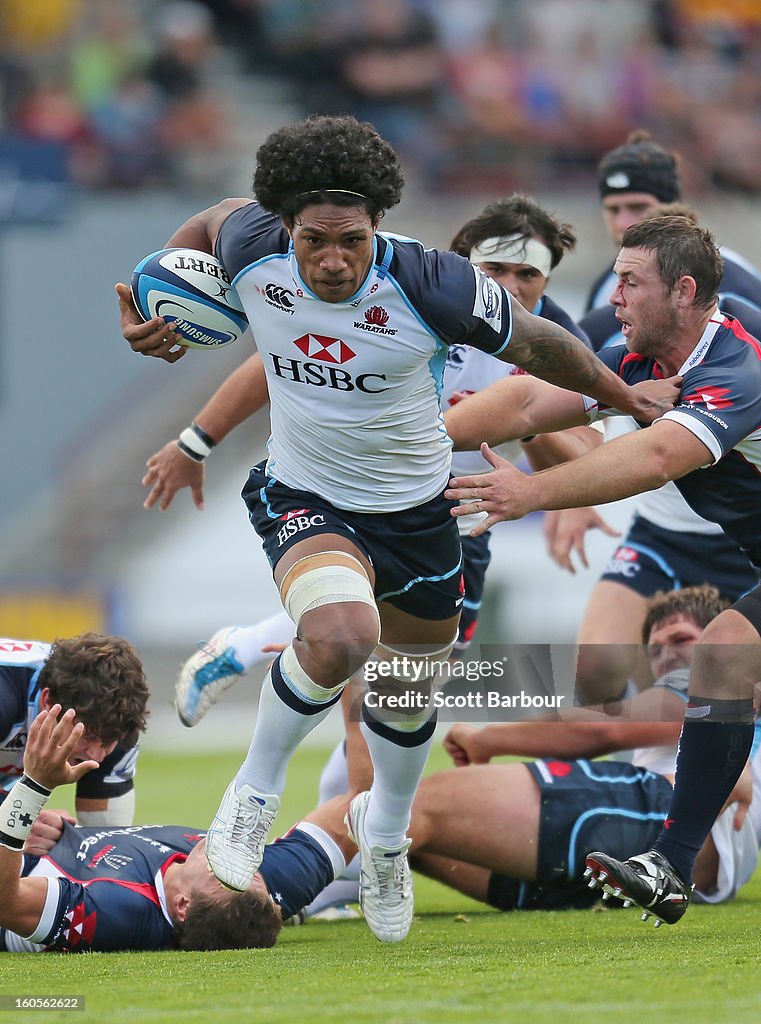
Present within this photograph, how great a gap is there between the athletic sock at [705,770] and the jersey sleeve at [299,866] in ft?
3.81

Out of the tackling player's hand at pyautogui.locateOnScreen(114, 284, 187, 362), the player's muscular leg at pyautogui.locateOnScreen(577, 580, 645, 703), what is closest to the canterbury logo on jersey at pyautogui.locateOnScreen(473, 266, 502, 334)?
the tackling player's hand at pyautogui.locateOnScreen(114, 284, 187, 362)

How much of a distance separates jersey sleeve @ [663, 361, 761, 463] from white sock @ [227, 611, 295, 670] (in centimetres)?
237

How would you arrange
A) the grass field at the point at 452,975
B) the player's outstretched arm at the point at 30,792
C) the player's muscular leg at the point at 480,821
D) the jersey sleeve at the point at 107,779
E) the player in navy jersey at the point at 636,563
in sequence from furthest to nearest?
1. the player in navy jersey at the point at 636,563
2. the player's muscular leg at the point at 480,821
3. the jersey sleeve at the point at 107,779
4. the player's outstretched arm at the point at 30,792
5. the grass field at the point at 452,975

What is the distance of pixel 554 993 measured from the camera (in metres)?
4.00

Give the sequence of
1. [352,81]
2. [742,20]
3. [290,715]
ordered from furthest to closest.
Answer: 1. [742,20]
2. [352,81]
3. [290,715]

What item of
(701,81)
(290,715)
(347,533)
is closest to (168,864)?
(290,715)

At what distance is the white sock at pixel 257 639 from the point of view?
689cm

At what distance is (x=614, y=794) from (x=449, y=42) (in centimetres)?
1419

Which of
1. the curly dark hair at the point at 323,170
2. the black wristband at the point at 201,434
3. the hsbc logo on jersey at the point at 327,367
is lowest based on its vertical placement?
the black wristband at the point at 201,434

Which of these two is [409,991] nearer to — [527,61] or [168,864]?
[168,864]

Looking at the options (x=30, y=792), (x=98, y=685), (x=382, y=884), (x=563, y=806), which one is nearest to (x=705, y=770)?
(x=563, y=806)

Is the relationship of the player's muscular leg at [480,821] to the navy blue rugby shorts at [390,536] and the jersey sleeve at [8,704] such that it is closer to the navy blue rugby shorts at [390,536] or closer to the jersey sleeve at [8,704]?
the navy blue rugby shorts at [390,536]

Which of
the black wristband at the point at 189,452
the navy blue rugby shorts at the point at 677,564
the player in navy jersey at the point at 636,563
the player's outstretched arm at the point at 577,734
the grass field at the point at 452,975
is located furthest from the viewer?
the navy blue rugby shorts at the point at 677,564

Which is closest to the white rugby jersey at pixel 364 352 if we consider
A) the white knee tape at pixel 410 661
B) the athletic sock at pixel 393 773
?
the white knee tape at pixel 410 661
